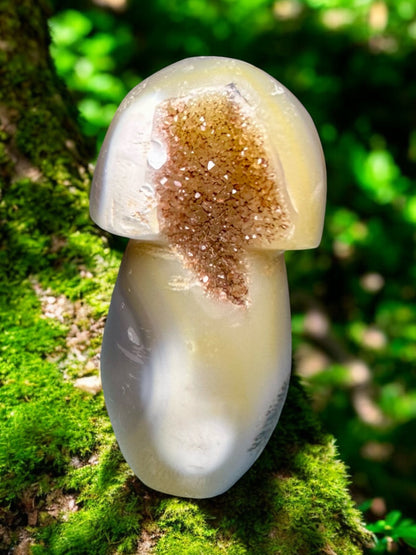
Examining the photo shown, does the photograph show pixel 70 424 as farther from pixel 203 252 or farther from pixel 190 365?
pixel 203 252

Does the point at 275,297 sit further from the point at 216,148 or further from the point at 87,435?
the point at 87,435

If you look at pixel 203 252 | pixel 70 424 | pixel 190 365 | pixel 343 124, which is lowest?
pixel 343 124

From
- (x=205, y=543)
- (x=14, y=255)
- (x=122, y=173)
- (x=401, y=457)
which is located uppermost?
(x=122, y=173)

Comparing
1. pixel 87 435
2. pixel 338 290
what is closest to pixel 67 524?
pixel 87 435

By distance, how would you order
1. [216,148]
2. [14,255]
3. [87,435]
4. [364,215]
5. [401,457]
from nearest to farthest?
1. [216,148]
2. [87,435]
3. [14,255]
4. [401,457]
5. [364,215]

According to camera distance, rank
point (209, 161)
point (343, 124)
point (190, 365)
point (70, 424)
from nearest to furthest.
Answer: point (209, 161), point (190, 365), point (70, 424), point (343, 124)

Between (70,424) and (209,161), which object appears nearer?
(209,161)

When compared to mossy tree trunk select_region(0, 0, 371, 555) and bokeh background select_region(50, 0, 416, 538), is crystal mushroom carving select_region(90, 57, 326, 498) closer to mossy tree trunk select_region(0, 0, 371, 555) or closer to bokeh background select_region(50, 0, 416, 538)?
mossy tree trunk select_region(0, 0, 371, 555)

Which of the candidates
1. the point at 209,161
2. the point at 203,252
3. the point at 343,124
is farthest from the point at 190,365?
the point at 343,124
